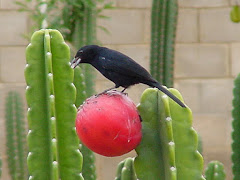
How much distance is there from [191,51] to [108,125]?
3.74 metres

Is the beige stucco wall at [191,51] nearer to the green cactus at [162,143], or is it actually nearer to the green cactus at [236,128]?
the green cactus at [236,128]

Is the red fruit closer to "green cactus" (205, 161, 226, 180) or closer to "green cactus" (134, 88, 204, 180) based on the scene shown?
"green cactus" (134, 88, 204, 180)

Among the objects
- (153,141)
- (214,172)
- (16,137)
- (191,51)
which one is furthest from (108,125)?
(191,51)

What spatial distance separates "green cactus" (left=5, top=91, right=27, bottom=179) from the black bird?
2.45 meters

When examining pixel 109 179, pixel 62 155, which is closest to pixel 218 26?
pixel 109 179

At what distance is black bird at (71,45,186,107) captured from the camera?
1.62 meters

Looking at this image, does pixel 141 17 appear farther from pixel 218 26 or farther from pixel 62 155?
pixel 62 155

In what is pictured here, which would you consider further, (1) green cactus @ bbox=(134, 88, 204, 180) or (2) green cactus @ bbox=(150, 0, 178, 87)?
(2) green cactus @ bbox=(150, 0, 178, 87)

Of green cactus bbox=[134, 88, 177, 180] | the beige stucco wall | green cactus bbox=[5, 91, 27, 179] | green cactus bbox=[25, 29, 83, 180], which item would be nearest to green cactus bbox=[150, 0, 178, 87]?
green cactus bbox=[5, 91, 27, 179]

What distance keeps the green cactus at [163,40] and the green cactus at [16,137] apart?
1.07 meters

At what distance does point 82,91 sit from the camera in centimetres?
257

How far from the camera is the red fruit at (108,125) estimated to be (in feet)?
4.62

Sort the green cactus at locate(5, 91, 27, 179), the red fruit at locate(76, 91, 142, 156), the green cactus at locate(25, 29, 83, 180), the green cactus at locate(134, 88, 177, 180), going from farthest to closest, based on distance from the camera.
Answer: the green cactus at locate(5, 91, 27, 179) → the green cactus at locate(25, 29, 83, 180) → the green cactus at locate(134, 88, 177, 180) → the red fruit at locate(76, 91, 142, 156)

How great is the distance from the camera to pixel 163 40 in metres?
3.66
